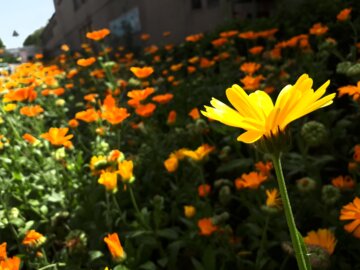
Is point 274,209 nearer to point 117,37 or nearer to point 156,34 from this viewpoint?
point 156,34

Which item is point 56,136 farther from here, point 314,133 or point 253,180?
point 314,133

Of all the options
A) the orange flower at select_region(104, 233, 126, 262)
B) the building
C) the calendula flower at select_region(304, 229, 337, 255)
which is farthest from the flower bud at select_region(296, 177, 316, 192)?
the building

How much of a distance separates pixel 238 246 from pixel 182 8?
7403mm

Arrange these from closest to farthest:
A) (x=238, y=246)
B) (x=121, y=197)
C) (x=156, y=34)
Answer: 1. (x=238, y=246)
2. (x=121, y=197)
3. (x=156, y=34)

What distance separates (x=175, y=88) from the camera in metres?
3.47

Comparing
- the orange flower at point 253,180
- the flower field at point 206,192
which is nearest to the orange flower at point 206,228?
the flower field at point 206,192

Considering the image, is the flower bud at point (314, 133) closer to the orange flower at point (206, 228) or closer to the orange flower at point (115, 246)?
the orange flower at point (206, 228)

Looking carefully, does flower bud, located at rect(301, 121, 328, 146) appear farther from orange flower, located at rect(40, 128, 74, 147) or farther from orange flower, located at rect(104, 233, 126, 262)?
orange flower, located at rect(40, 128, 74, 147)

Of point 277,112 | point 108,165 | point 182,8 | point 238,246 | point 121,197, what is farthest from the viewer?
point 182,8

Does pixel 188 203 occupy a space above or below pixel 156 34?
below

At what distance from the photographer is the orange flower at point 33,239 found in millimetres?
1260

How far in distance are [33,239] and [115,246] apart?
393 mm

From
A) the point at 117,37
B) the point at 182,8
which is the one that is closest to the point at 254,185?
the point at 182,8

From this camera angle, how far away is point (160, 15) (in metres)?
9.01
